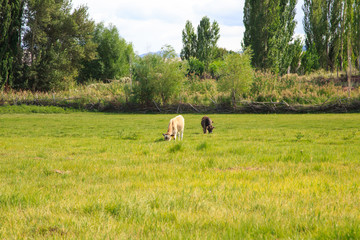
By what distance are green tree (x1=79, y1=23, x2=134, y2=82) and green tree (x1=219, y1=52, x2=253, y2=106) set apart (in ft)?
139

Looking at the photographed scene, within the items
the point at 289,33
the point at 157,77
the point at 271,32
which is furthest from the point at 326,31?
the point at 157,77

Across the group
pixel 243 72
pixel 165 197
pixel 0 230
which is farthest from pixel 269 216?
pixel 243 72

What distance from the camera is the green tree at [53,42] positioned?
49875mm

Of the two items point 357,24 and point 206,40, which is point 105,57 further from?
point 357,24

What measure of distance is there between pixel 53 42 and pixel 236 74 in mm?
37831

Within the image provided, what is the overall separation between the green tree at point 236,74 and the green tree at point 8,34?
3113 centimetres

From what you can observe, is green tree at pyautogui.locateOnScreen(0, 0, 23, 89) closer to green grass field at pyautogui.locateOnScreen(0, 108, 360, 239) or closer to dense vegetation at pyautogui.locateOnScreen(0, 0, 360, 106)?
dense vegetation at pyautogui.locateOnScreen(0, 0, 360, 106)

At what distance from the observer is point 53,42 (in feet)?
183

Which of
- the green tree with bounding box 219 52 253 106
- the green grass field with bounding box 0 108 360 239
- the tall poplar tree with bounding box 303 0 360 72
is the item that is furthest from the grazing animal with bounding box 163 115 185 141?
the tall poplar tree with bounding box 303 0 360 72

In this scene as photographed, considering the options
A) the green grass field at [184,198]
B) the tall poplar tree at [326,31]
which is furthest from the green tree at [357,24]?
the green grass field at [184,198]

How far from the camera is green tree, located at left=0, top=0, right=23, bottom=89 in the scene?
42.5 meters

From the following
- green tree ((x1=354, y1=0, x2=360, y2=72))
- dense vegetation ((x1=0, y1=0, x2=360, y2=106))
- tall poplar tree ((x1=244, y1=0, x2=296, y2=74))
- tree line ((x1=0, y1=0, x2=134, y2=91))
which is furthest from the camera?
tall poplar tree ((x1=244, y1=0, x2=296, y2=74))

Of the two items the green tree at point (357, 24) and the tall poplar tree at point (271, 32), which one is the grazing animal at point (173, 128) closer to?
the green tree at point (357, 24)

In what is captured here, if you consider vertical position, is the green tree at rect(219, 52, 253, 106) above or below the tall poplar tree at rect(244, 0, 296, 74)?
below
